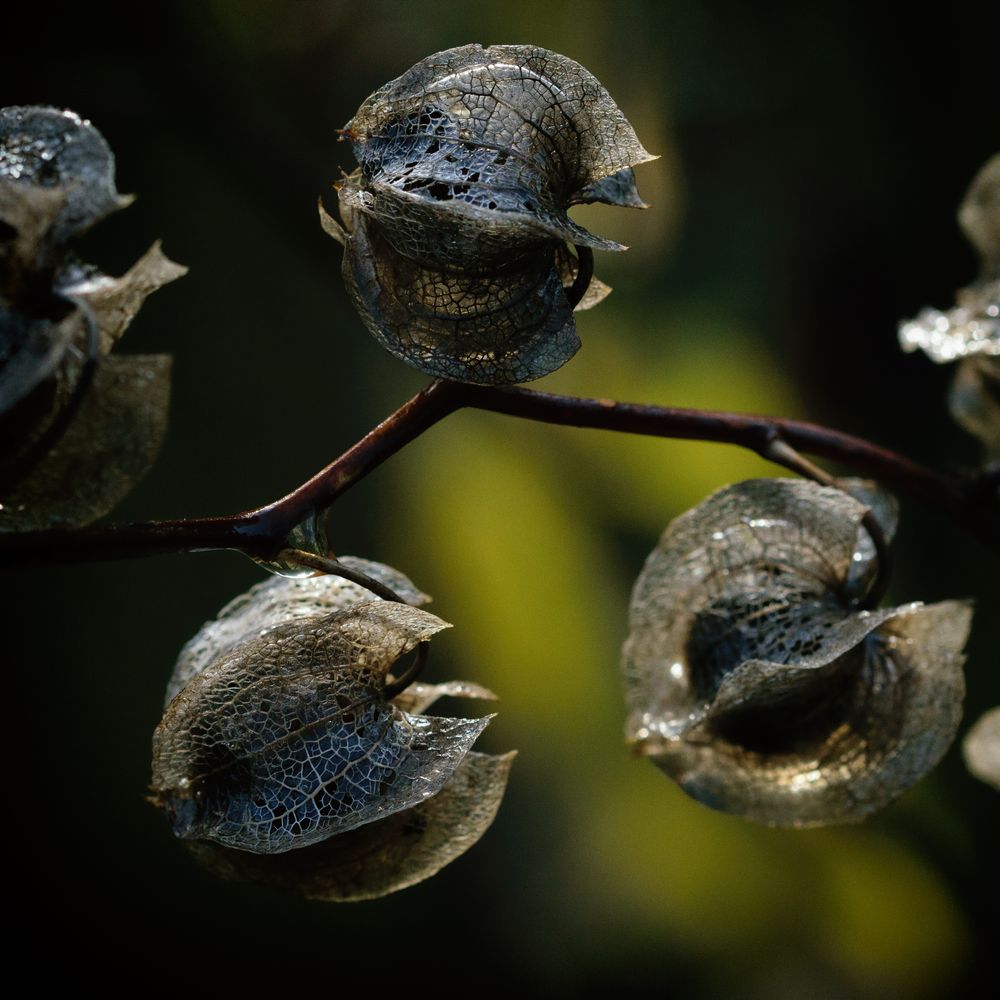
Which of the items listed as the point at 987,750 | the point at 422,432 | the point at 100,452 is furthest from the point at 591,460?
the point at 100,452

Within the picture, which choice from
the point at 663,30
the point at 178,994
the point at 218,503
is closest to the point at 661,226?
the point at 663,30

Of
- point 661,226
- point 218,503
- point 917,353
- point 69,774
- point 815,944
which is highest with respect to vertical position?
point 661,226

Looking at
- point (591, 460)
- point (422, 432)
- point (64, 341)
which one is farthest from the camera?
point (591, 460)

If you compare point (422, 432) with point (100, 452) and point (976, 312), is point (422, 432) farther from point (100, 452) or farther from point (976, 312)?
point (976, 312)

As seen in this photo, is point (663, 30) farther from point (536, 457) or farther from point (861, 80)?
point (536, 457)

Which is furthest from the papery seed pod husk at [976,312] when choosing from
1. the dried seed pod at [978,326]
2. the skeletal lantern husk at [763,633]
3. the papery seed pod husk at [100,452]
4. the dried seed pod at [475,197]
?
the papery seed pod husk at [100,452]

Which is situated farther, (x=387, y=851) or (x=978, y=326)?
(x=978, y=326)
